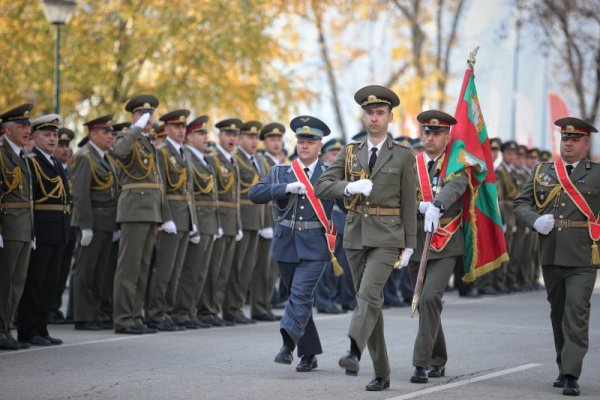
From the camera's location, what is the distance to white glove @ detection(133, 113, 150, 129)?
13.5 metres

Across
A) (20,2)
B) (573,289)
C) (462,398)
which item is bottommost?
(462,398)

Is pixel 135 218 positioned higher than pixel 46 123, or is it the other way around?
pixel 46 123

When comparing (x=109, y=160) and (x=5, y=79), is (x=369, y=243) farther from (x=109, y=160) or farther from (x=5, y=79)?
(x=5, y=79)

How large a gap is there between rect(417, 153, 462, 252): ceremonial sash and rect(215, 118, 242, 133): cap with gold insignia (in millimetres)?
4839

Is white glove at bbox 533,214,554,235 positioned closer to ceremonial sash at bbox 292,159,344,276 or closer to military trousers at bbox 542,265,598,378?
military trousers at bbox 542,265,598,378

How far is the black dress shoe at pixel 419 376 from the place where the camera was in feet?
34.3

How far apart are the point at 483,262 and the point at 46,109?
15495 mm

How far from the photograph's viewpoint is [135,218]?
548 inches

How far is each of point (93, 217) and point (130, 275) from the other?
0.97 metres

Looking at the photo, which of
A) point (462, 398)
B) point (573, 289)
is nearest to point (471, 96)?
point (573, 289)

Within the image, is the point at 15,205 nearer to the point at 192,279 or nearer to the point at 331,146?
the point at 192,279

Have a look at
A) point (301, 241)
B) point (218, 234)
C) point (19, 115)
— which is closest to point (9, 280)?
point (19, 115)

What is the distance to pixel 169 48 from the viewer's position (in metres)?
25.0

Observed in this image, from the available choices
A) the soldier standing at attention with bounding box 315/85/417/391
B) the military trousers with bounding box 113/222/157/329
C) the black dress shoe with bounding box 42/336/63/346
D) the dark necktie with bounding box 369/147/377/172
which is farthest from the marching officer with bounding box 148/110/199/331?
the dark necktie with bounding box 369/147/377/172
